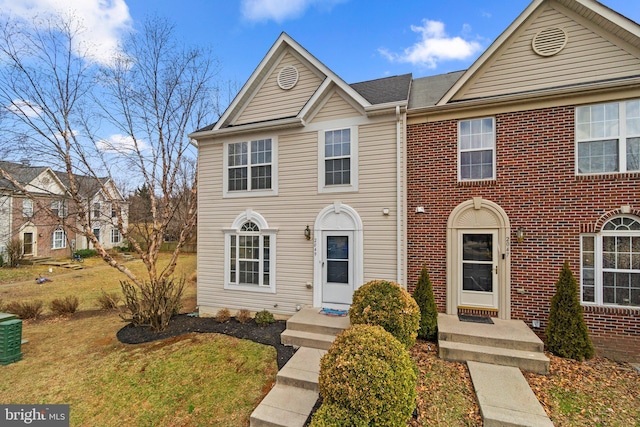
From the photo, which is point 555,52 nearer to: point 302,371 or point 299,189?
point 299,189

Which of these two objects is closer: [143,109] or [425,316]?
[425,316]

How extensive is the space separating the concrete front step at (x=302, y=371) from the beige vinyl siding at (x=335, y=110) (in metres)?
6.16

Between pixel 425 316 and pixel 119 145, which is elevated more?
pixel 119 145

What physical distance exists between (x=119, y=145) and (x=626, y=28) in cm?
1511

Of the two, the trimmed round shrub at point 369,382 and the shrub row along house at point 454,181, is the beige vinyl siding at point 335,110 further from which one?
the trimmed round shrub at point 369,382

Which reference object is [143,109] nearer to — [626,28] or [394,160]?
[394,160]

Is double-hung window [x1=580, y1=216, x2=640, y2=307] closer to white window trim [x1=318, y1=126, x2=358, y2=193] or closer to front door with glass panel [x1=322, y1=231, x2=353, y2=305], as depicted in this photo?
front door with glass panel [x1=322, y1=231, x2=353, y2=305]

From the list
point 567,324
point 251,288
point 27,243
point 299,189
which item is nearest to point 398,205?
point 299,189

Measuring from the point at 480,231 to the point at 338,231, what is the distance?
3666 millimetres

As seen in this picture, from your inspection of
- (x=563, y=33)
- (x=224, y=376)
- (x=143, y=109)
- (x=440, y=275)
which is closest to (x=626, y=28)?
(x=563, y=33)

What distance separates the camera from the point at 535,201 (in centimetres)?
646

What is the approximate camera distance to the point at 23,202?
2078cm

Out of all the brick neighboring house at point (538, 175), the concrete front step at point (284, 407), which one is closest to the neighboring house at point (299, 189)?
the brick neighboring house at point (538, 175)

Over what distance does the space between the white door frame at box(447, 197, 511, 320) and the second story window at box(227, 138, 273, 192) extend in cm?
545
